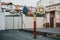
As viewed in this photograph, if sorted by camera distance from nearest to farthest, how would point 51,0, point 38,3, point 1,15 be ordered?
point 1,15
point 51,0
point 38,3

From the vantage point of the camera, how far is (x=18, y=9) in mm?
33906

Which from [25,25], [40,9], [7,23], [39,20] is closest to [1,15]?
[7,23]

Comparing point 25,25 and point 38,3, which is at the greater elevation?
point 38,3

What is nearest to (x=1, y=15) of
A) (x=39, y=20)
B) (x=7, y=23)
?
(x=7, y=23)

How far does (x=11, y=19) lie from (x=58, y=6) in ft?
26.8

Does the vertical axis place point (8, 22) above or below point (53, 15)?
below

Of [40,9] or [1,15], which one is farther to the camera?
[40,9]

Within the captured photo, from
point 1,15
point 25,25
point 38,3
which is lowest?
point 25,25

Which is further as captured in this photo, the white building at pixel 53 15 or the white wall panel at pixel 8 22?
the white building at pixel 53 15

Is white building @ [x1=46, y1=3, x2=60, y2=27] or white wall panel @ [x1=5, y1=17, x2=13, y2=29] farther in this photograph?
white building @ [x1=46, y1=3, x2=60, y2=27]

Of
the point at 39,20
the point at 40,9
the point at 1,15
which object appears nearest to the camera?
the point at 1,15

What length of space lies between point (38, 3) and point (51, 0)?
12.6 feet

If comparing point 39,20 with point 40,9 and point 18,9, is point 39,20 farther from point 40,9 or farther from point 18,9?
point 18,9

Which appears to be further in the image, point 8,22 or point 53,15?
point 53,15
